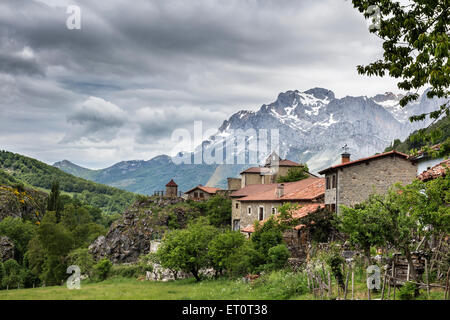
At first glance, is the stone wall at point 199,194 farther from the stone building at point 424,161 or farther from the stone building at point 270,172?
the stone building at point 424,161

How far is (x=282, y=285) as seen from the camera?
21062 millimetres

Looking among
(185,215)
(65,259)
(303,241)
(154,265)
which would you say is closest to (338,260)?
(303,241)

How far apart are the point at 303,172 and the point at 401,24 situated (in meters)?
51.6

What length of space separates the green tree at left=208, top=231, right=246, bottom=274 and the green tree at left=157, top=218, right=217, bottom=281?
1239 millimetres

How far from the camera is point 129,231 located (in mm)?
67875

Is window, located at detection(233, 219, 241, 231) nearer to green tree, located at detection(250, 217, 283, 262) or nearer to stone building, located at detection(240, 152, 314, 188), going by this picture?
stone building, located at detection(240, 152, 314, 188)

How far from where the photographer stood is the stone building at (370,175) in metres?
33.7

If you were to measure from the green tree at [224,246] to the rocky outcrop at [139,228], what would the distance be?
104 ft

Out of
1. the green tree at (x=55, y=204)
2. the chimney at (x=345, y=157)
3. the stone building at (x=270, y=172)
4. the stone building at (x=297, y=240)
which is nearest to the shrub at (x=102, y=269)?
the stone building at (x=297, y=240)

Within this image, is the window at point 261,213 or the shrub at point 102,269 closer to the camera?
the shrub at point 102,269

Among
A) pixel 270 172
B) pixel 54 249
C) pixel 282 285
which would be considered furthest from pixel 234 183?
pixel 282 285

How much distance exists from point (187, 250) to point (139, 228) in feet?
114

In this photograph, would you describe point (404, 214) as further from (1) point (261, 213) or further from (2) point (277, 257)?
(1) point (261, 213)
